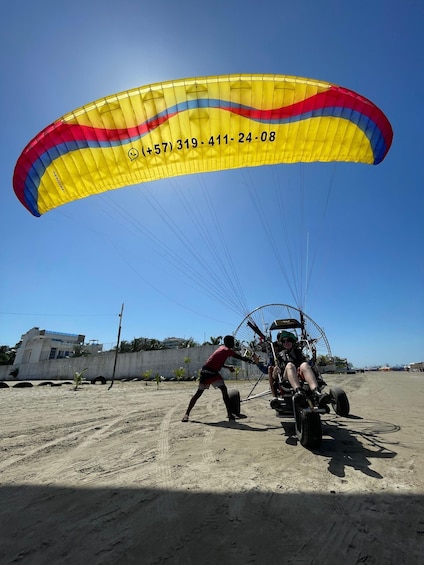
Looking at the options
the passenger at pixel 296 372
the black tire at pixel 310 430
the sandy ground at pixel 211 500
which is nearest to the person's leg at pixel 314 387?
the passenger at pixel 296 372

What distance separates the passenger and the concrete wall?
29.5m

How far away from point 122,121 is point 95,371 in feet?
138

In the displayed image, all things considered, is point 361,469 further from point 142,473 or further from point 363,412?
point 363,412

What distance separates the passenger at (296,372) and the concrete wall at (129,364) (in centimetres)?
2953

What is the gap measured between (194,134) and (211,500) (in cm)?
752

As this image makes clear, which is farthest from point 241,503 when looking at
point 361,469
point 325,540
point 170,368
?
point 170,368

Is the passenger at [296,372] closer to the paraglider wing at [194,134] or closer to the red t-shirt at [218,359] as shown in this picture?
the red t-shirt at [218,359]

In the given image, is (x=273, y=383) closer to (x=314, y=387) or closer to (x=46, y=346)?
(x=314, y=387)

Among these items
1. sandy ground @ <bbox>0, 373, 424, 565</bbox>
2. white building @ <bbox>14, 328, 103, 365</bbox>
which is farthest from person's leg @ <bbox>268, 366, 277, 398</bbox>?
white building @ <bbox>14, 328, 103, 365</bbox>

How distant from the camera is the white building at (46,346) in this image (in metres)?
57.8

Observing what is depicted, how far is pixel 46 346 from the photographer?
5803 centimetres

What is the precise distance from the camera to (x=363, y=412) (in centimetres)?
691

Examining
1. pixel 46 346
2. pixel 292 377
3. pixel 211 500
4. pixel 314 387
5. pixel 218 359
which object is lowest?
pixel 211 500

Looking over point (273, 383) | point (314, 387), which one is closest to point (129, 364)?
point (273, 383)
